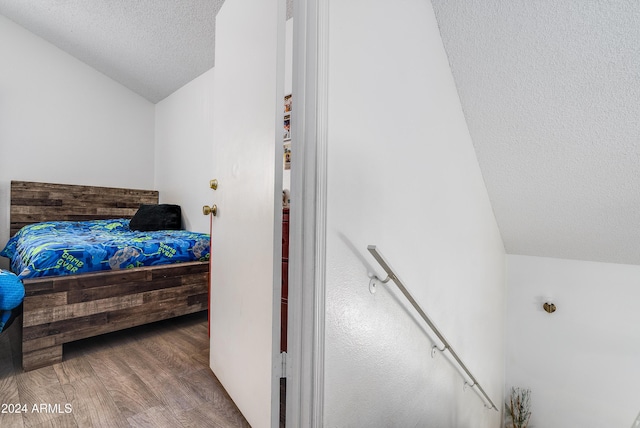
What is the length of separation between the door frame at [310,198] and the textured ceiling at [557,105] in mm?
986

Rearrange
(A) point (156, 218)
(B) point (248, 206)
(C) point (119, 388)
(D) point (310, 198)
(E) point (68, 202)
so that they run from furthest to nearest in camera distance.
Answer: (E) point (68, 202), (A) point (156, 218), (C) point (119, 388), (B) point (248, 206), (D) point (310, 198)

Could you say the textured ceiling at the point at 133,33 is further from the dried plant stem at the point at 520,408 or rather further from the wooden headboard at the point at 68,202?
the dried plant stem at the point at 520,408

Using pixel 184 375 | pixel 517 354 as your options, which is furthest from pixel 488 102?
pixel 517 354

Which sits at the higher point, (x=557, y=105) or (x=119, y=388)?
(x=557, y=105)

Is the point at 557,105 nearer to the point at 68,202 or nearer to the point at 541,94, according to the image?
the point at 541,94

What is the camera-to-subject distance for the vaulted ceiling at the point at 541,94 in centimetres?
142

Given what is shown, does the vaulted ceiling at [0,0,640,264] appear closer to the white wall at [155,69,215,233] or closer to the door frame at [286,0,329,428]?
the white wall at [155,69,215,233]

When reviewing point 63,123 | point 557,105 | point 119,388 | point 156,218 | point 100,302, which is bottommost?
point 119,388

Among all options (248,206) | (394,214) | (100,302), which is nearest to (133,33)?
(100,302)

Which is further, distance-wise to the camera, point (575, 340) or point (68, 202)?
point (68, 202)

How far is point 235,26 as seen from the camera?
148cm

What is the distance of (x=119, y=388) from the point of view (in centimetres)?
158

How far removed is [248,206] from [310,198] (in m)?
0.41

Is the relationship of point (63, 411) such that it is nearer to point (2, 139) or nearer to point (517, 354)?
point (2, 139)
